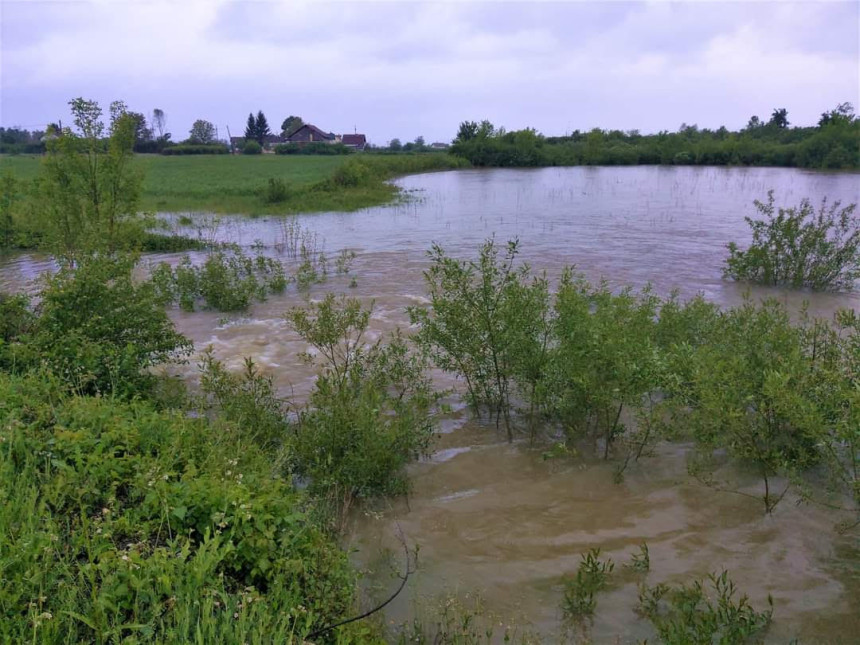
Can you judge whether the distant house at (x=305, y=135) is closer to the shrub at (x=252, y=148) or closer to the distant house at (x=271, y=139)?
the distant house at (x=271, y=139)

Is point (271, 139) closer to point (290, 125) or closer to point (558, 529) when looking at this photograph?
point (290, 125)

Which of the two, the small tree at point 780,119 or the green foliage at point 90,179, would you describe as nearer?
the green foliage at point 90,179

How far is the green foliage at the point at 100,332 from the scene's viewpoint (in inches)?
241

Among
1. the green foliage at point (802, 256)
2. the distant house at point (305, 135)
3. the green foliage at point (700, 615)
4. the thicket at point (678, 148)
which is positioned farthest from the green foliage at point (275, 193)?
the distant house at point (305, 135)

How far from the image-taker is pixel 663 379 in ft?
18.5

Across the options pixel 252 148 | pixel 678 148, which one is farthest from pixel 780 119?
pixel 252 148

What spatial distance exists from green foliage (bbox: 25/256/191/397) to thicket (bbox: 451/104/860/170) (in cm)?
5499

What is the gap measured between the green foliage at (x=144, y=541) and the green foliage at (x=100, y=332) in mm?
1223

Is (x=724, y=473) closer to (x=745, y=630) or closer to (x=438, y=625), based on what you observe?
(x=745, y=630)

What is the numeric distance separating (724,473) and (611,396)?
4.59 ft

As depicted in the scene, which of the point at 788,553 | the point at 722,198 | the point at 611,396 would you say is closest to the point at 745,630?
the point at 788,553

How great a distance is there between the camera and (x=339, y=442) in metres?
5.54

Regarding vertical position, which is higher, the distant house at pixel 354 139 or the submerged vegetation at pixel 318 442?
the distant house at pixel 354 139

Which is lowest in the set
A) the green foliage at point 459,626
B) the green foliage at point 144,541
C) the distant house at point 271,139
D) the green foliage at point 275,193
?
the green foliage at point 459,626
